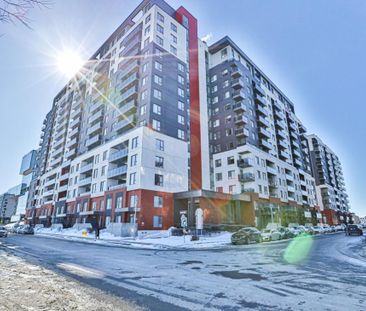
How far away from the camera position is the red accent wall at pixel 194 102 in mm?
51938

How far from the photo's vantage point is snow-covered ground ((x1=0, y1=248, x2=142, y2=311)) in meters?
5.25

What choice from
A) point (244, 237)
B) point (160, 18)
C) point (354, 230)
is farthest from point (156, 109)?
point (354, 230)

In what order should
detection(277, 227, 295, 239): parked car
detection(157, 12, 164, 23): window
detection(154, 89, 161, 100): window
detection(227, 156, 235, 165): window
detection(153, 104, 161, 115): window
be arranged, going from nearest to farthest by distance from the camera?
detection(277, 227, 295, 239): parked car, detection(153, 104, 161, 115): window, detection(154, 89, 161, 100): window, detection(157, 12, 164, 23): window, detection(227, 156, 235, 165): window

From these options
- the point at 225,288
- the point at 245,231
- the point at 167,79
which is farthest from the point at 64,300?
the point at 167,79

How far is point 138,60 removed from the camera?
165ft

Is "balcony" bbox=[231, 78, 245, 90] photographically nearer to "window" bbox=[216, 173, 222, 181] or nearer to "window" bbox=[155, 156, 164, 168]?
"window" bbox=[216, 173, 222, 181]

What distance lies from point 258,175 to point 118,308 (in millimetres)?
51519

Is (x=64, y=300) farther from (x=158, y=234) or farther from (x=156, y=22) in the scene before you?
(x=156, y=22)

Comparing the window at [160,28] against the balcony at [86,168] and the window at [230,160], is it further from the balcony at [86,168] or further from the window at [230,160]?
the balcony at [86,168]

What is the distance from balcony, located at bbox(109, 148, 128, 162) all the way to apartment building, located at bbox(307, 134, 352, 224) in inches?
3144

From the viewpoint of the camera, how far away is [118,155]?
148 ft

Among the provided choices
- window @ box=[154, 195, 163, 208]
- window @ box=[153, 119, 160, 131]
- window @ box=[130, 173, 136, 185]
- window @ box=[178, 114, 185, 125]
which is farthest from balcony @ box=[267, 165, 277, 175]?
window @ box=[130, 173, 136, 185]

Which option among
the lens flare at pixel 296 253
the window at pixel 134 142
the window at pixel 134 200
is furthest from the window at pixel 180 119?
the lens flare at pixel 296 253

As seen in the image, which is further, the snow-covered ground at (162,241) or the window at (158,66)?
the window at (158,66)
